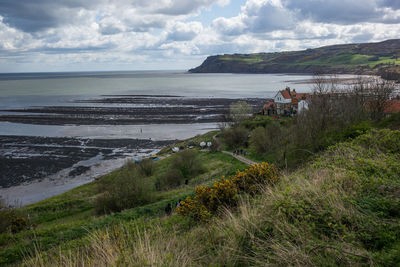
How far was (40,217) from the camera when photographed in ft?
67.3

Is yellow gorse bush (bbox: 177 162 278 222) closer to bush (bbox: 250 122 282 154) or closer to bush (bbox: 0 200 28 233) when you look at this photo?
bush (bbox: 0 200 28 233)

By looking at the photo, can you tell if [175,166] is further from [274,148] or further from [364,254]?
[364,254]

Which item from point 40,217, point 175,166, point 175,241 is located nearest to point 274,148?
point 175,166

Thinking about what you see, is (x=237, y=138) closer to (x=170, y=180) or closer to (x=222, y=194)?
(x=170, y=180)

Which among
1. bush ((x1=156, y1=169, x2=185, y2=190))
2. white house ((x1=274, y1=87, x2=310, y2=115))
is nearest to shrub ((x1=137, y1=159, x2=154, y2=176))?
bush ((x1=156, y1=169, x2=185, y2=190))

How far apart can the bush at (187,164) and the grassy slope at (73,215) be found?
1.24 meters

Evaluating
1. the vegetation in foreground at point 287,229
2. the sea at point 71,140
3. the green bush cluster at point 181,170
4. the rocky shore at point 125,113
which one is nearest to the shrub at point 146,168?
the green bush cluster at point 181,170

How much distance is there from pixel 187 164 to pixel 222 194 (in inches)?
812

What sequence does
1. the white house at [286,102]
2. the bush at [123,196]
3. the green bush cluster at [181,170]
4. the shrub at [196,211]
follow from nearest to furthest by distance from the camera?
the shrub at [196,211]
the bush at [123,196]
the green bush cluster at [181,170]
the white house at [286,102]

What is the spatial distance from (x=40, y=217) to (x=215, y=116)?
56.5 m

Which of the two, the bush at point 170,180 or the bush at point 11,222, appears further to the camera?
the bush at point 170,180

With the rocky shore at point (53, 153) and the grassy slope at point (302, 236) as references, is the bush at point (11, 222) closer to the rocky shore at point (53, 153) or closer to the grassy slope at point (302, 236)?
the grassy slope at point (302, 236)

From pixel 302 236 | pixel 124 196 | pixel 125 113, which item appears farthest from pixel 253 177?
pixel 125 113

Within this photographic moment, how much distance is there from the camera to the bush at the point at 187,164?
2900 centimetres
